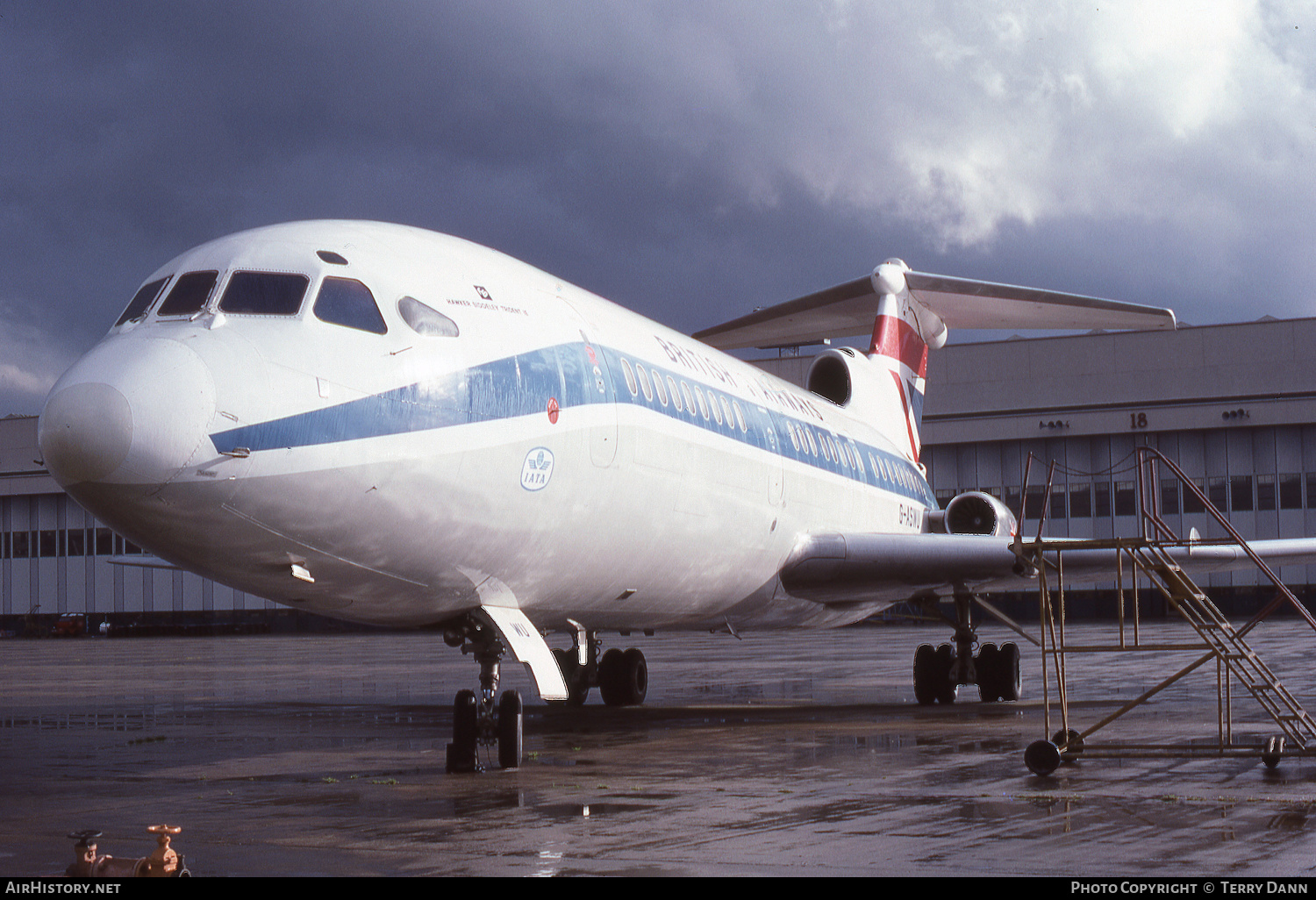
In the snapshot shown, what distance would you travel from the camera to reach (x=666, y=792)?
9133 mm

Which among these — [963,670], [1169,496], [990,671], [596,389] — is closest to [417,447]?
[596,389]

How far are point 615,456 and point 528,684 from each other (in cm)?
1353

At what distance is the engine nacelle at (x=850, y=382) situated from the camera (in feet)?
69.7

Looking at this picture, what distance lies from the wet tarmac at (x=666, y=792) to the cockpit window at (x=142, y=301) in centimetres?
332

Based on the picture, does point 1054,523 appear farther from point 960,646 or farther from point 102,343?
point 102,343

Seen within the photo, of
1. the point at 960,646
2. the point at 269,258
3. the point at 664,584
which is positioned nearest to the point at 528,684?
the point at 960,646

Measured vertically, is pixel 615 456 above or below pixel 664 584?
above

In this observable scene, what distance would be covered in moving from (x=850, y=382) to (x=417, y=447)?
43.2 feet

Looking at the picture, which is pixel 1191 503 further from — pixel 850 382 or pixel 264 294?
pixel 264 294

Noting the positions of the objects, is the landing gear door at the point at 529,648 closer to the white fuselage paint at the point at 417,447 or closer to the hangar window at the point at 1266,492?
the white fuselage paint at the point at 417,447

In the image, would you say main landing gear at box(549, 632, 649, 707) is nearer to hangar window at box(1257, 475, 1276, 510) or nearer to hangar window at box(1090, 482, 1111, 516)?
hangar window at box(1090, 482, 1111, 516)

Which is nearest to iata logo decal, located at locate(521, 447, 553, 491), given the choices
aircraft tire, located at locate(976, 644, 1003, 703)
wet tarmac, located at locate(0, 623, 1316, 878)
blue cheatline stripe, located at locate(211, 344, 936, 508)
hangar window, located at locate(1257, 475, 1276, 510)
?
blue cheatline stripe, located at locate(211, 344, 936, 508)

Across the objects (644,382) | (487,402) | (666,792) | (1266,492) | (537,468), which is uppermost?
(1266,492)
